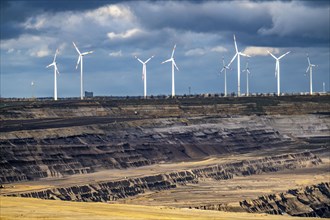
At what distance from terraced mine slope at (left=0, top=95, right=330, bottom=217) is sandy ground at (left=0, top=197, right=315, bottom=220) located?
305 inches

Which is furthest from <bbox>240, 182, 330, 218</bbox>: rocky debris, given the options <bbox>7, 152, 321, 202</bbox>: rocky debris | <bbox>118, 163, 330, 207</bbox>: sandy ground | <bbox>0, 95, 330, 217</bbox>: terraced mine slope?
<bbox>7, 152, 321, 202</bbox>: rocky debris

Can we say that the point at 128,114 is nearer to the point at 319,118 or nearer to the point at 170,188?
the point at 319,118

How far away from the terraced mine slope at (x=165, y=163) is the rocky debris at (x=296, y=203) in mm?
158

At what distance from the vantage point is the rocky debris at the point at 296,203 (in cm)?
7950

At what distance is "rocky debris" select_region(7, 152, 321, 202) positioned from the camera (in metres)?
83.0

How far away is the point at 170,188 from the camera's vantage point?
310ft

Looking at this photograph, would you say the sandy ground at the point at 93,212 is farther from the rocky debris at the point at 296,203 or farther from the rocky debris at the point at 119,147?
the rocky debris at the point at 119,147

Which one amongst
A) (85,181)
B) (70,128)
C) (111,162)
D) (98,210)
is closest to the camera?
(98,210)

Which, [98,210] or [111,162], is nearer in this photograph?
[98,210]

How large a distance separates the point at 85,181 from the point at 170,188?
349 inches

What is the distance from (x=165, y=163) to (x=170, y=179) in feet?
63.6

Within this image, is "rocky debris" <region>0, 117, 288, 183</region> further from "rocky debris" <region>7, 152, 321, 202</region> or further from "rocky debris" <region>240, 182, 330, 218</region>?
"rocky debris" <region>240, 182, 330, 218</region>

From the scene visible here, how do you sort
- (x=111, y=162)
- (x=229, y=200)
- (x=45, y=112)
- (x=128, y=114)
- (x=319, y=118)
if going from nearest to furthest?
(x=229, y=200) < (x=111, y=162) < (x=45, y=112) < (x=128, y=114) < (x=319, y=118)

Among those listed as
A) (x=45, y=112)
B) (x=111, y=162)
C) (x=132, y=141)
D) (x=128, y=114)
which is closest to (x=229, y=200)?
(x=111, y=162)
